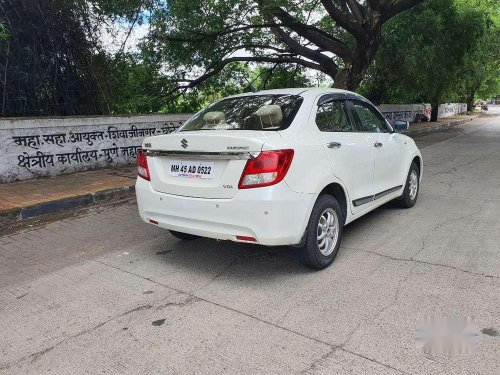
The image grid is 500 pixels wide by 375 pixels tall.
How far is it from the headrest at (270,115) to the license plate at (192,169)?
2.32 feet

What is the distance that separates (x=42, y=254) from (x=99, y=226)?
42.7 inches

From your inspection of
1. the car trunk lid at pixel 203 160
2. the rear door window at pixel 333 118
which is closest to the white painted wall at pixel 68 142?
the rear door window at pixel 333 118

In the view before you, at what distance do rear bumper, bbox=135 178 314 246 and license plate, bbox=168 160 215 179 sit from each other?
→ 208 millimetres

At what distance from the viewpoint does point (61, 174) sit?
8.35 meters

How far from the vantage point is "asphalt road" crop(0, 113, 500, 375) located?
2588 mm

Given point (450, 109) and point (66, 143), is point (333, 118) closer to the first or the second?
point (66, 143)

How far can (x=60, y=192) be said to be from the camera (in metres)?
6.84

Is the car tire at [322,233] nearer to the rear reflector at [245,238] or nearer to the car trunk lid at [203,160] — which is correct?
the rear reflector at [245,238]

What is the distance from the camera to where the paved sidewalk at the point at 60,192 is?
→ 19.7 feet

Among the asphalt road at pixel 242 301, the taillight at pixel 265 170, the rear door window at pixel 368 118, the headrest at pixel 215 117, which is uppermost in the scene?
the headrest at pixel 215 117

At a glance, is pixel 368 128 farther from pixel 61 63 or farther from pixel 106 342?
pixel 61 63

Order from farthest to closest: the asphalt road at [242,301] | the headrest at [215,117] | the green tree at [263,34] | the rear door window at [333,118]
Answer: the green tree at [263,34] → the headrest at [215,117] → the rear door window at [333,118] → the asphalt road at [242,301]

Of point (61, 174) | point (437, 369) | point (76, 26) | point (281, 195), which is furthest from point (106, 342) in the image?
point (76, 26)

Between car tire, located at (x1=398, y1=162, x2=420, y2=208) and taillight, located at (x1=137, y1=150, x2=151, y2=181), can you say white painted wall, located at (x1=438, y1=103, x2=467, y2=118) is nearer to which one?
car tire, located at (x1=398, y1=162, x2=420, y2=208)
